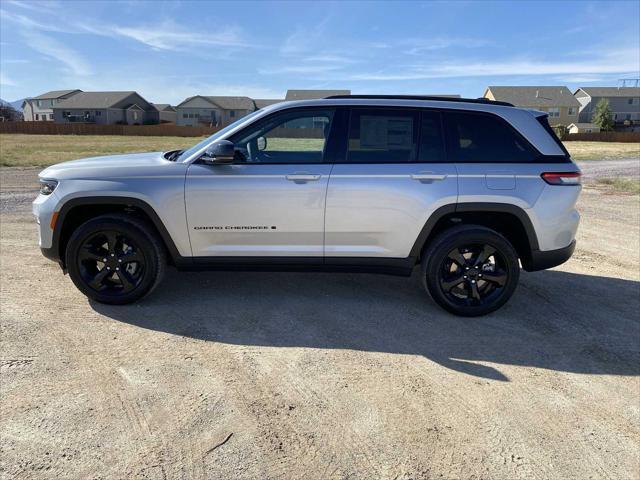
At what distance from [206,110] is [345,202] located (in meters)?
79.5

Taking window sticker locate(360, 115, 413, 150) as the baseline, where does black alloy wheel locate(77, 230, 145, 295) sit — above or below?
below

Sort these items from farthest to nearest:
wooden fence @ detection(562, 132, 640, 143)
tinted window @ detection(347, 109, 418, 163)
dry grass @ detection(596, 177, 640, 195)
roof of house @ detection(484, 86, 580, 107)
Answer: roof of house @ detection(484, 86, 580, 107)
wooden fence @ detection(562, 132, 640, 143)
dry grass @ detection(596, 177, 640, 195)
tinted window @ detection(347, 109, 418, 163)

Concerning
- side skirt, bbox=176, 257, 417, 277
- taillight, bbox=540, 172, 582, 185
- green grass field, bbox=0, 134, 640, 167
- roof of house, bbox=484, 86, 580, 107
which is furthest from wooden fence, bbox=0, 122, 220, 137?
taillight, bbox=540, 172, 582, 185

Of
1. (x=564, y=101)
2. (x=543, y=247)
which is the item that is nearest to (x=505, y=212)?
(x=543, y=247)

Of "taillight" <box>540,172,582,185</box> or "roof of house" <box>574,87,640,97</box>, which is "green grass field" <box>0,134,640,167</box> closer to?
"taillight" <box>540,172,582,185</box>

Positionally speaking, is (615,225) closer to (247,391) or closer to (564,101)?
(247,391)

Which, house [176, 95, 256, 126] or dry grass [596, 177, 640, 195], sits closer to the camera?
dry grass [596, 177, 640, 195]

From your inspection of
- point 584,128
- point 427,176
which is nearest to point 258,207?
point 427,176

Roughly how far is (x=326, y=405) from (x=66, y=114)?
88.3 metres

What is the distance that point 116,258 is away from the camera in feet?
13.7

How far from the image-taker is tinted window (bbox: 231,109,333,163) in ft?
13.5

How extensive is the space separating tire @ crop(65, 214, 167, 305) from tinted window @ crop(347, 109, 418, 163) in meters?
1.99

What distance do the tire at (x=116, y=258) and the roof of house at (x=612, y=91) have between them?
313 ft

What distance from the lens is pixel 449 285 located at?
13.7ft
